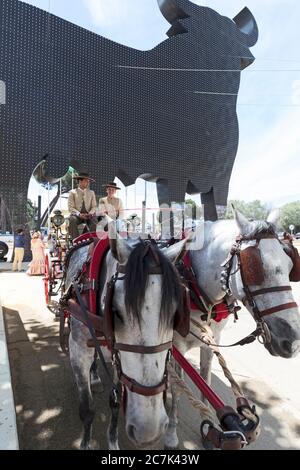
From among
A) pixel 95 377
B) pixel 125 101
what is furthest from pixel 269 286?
pixel 125 101

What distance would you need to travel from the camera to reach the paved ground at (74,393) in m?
2.36

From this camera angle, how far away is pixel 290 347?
1.63 metres

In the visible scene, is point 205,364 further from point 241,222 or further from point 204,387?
point 241,222

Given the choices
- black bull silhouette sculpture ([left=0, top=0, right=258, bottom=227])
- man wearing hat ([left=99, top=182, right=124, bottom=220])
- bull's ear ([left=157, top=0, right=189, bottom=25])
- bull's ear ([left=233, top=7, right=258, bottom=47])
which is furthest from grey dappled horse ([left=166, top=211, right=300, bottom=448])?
bull's ear ([left=233, top=7, right=258, bottom=47])

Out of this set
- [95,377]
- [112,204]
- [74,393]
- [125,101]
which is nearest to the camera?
[74,393]

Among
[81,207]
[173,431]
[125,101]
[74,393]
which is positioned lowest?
[74,393]

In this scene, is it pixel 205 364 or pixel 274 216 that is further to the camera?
pixel 205 364

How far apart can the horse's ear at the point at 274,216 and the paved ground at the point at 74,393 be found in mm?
1885

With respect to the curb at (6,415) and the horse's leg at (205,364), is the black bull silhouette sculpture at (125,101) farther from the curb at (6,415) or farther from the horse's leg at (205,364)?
the horse's leg at (205,364)

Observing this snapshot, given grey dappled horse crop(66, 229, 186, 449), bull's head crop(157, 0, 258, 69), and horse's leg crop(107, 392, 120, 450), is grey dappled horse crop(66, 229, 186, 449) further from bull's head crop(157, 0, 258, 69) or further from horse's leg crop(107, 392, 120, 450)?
bull's head crop(157, 0, 258, 69)

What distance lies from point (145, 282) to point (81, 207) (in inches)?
122

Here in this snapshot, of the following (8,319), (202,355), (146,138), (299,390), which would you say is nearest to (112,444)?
(202,355)

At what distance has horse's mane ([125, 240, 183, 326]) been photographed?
121cm

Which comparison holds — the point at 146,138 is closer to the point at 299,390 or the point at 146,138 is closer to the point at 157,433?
the point at 299,390
